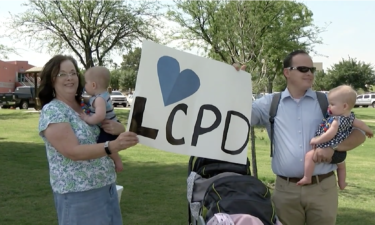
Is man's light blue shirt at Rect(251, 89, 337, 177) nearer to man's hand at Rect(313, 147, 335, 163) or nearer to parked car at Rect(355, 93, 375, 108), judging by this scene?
man's hand at Rect(313, 147, 335, 163)

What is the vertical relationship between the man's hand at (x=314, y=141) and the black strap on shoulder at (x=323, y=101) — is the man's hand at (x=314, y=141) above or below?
below

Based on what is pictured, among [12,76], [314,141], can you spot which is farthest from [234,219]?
[12,76]

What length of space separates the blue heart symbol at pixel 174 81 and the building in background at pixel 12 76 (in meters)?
43.0

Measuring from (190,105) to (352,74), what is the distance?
63.3m

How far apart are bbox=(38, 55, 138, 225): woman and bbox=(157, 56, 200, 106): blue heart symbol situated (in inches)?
17.5

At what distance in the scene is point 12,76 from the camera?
4606 centimetres

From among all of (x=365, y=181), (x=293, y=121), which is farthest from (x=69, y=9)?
(x=293, y=121)

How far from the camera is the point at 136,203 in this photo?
6793 millimetres

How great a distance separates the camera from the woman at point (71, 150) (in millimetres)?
2836

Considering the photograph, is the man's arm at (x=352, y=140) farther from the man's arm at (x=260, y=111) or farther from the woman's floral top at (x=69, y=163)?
the woman's floral top at (x=69, y=163)

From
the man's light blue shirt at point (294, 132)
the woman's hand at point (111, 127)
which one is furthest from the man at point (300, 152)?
the woman's hand at point (111, 127)

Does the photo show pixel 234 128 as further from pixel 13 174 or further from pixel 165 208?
pixel 13 174

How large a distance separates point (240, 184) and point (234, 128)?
0.47m

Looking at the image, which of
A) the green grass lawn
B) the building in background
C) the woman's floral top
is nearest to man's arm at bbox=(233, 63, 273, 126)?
the woman's floral top
